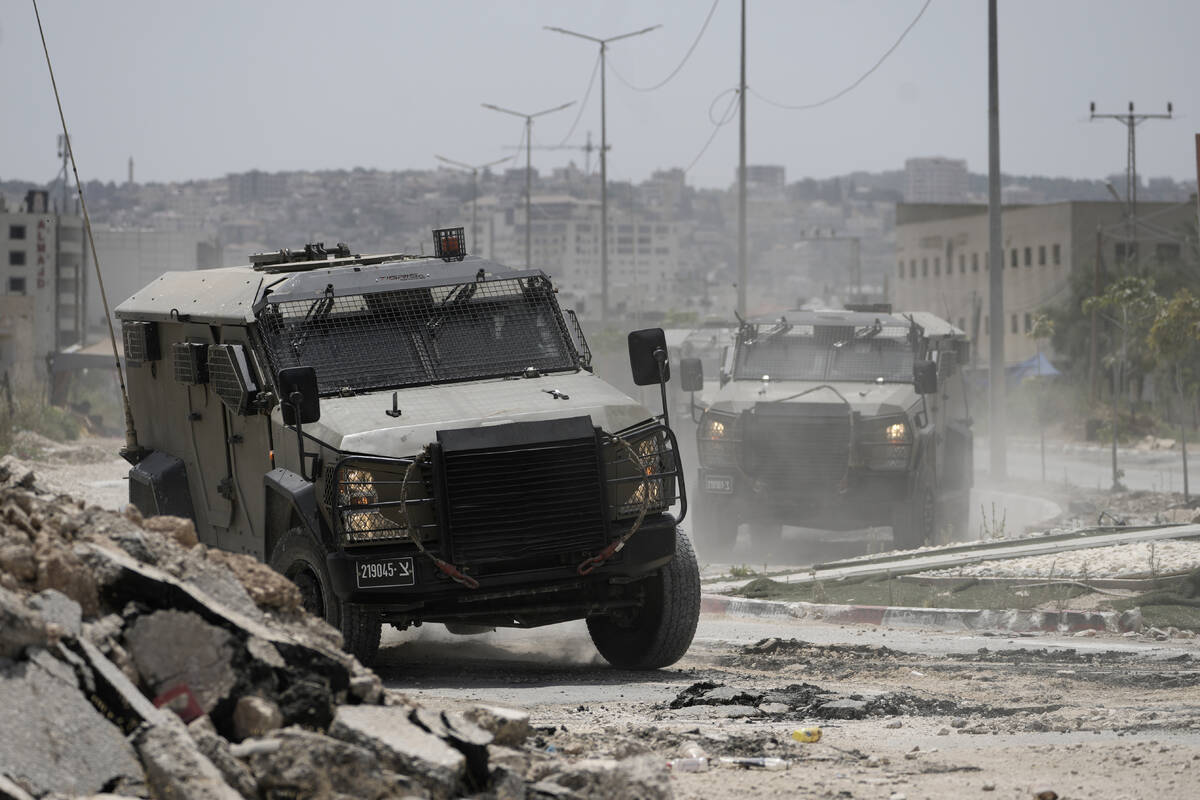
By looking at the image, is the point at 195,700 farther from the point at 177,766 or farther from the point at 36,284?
the point at 36,284

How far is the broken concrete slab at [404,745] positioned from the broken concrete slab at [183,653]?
477 mm

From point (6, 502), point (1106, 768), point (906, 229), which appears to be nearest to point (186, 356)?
point (6, 502)

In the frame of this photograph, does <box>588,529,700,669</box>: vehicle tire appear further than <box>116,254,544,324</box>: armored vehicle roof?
No

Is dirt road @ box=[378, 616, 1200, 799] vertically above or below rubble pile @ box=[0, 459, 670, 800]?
below

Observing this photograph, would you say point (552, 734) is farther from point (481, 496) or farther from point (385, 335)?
point (385, 335)

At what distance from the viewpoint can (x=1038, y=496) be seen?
1061 inches

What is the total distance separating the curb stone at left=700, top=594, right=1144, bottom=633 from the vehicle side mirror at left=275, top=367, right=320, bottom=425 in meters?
5.85

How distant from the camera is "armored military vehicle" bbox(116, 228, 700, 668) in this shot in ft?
29.0

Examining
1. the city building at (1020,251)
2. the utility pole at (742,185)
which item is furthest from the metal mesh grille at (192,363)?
the city building at (1020,251)

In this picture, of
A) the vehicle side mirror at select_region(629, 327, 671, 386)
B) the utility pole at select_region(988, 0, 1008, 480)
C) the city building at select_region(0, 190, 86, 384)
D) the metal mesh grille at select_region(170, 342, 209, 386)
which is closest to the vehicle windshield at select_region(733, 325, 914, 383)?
the utility pole at select_region(988, 0, 1008, 480)

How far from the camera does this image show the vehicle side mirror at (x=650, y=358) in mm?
10242

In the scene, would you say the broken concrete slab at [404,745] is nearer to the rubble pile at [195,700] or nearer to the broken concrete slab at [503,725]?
Result: the rubble pile at [195,700]

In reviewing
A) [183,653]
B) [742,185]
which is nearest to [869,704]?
[183,653]

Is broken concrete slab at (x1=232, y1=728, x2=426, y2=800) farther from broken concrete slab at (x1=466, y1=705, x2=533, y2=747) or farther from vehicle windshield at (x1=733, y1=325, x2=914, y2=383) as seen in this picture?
vehicle windshield at (x1=733, y1=325, x2=914, y2=383)
